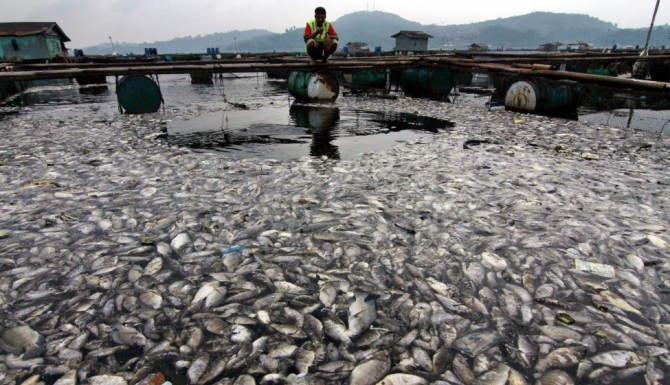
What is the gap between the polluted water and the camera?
2754mm

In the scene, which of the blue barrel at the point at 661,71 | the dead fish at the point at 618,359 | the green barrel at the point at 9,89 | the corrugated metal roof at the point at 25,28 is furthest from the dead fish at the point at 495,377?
the corrugated metal roof at the point at 25,28

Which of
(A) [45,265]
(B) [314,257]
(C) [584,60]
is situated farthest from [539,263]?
(C) [584,60]

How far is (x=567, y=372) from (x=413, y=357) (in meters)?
1.17

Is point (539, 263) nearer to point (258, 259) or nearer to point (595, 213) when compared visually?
point (595, 213)

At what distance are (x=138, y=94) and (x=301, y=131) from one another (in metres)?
7.00

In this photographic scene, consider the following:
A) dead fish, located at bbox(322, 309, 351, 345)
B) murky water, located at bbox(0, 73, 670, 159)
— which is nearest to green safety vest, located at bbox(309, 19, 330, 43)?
murky water, located at bbox(0, 73, 670, 159)

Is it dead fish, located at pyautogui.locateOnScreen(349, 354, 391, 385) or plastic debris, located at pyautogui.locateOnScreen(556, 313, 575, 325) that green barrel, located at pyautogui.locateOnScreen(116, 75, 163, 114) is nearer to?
dead fish, located at pyautogui.locateOnScreen(349, 354, 391, 385)

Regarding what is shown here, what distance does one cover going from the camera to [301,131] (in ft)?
35.6

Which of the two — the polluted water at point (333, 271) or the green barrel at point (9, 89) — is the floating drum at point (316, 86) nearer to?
the polluted water at point (333, 271)

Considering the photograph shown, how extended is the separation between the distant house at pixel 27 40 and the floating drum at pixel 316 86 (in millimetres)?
42268

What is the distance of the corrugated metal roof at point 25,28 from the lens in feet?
139

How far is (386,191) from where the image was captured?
6.01m

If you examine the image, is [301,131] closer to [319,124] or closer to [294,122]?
[319,124]

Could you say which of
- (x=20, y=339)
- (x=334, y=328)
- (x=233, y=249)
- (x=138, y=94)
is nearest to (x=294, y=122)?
(x=138, y=94)
